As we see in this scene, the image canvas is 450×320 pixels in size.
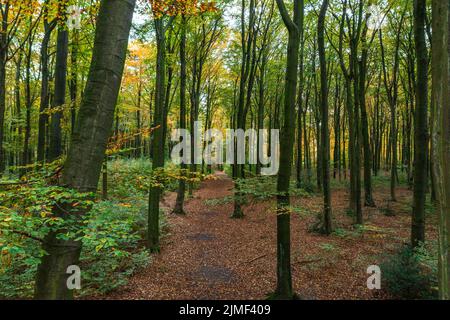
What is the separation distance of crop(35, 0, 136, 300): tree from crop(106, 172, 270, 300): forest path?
3.62 metres

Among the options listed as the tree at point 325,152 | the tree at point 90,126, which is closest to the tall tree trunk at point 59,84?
the tree at point 90,126

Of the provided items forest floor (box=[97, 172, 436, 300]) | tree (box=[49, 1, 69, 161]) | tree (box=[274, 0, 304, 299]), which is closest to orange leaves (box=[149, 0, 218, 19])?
tree (box=[274, 0, 304, 299])

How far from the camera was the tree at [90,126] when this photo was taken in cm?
244

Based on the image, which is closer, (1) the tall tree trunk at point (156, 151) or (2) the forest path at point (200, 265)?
(2) the forest path at point (200, 265)

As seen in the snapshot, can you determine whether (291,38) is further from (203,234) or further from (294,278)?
(203,234)

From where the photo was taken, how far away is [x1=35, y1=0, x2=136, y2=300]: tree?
2436 mm

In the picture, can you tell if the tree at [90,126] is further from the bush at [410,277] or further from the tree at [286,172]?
the bush at [410,277]

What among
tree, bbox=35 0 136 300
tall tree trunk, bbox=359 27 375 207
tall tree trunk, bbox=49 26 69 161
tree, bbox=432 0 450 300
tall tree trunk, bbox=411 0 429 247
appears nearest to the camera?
tree, bbox=35 0 136 300

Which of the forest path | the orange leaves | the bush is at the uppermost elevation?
the orange leaves

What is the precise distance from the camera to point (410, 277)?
554 cm

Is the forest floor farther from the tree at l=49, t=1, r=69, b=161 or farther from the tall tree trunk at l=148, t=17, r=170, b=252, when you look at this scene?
the tree at l=49, t=1, r=69, b=161

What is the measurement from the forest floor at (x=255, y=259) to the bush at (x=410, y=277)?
403 mm

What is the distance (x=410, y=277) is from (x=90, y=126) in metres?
6.86

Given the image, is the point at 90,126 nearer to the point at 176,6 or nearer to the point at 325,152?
the point at 176,6
